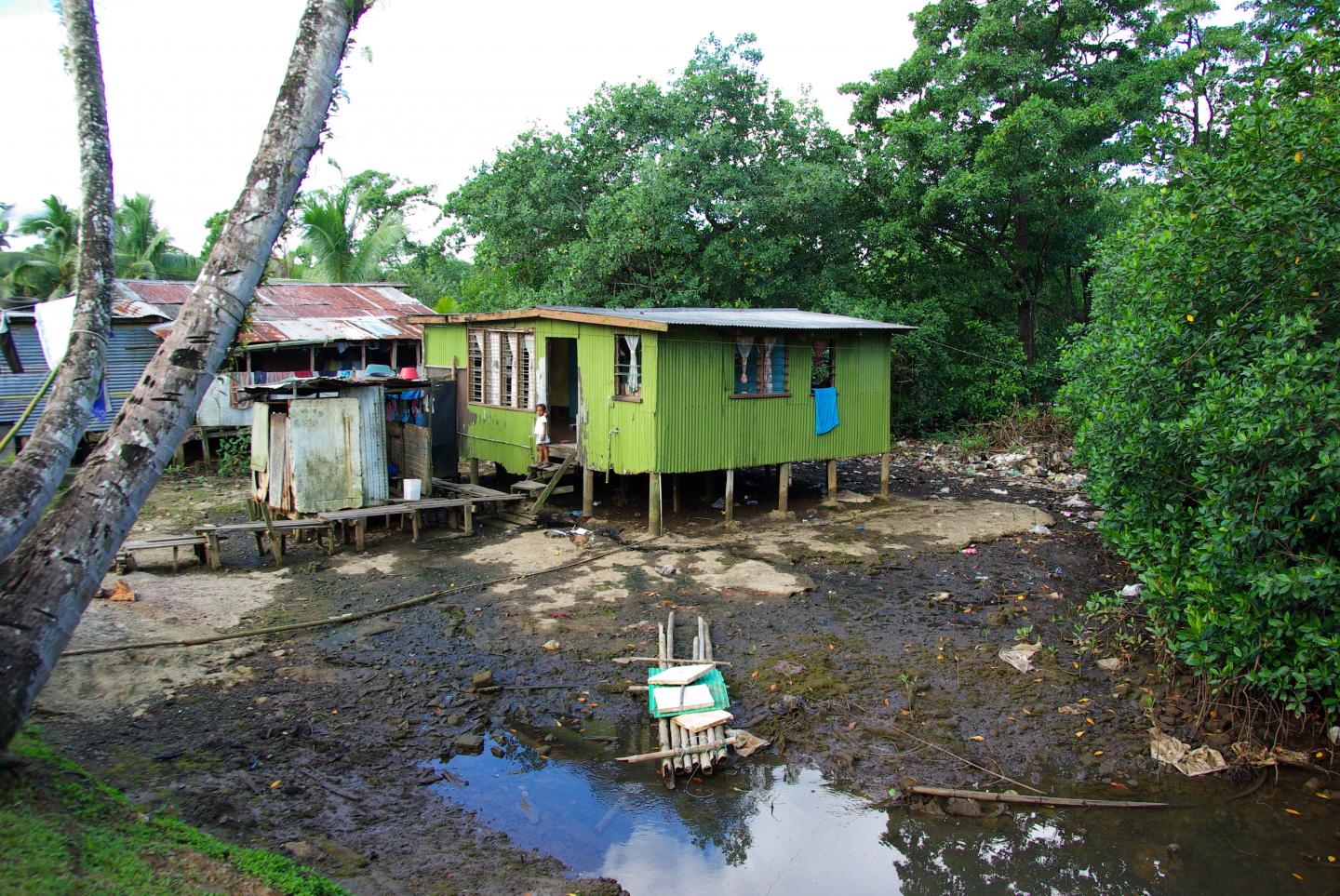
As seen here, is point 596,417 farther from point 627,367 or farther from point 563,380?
point 563,380

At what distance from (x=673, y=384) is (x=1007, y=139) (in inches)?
459

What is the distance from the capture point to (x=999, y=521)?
1424 centimetres

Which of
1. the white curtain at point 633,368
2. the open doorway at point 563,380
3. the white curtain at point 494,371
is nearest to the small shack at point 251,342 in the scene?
the white curtain at point 494,371

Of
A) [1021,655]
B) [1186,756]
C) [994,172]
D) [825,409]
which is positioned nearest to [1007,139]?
[994,172]

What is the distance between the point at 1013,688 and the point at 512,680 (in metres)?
4.79

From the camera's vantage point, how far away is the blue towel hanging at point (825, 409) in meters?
15.2

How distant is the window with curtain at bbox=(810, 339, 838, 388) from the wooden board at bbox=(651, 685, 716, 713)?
8.67 m

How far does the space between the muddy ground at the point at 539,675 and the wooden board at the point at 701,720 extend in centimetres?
36

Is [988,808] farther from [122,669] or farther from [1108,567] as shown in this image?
[122,669]

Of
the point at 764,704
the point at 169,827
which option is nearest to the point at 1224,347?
the point at 764,704

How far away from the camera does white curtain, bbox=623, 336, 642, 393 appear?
1327 cm

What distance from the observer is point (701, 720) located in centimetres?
715

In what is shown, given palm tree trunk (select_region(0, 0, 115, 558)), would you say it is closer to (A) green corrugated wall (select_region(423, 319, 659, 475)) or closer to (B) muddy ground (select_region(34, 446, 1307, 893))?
(B) muddy ground (select_region(34, 446, 1307, 893))

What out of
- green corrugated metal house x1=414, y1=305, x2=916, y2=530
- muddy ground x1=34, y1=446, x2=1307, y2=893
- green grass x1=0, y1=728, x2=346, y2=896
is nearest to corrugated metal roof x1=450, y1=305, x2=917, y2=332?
green corrugated metal house x1=414, y1=305, x2=916, y2=530
